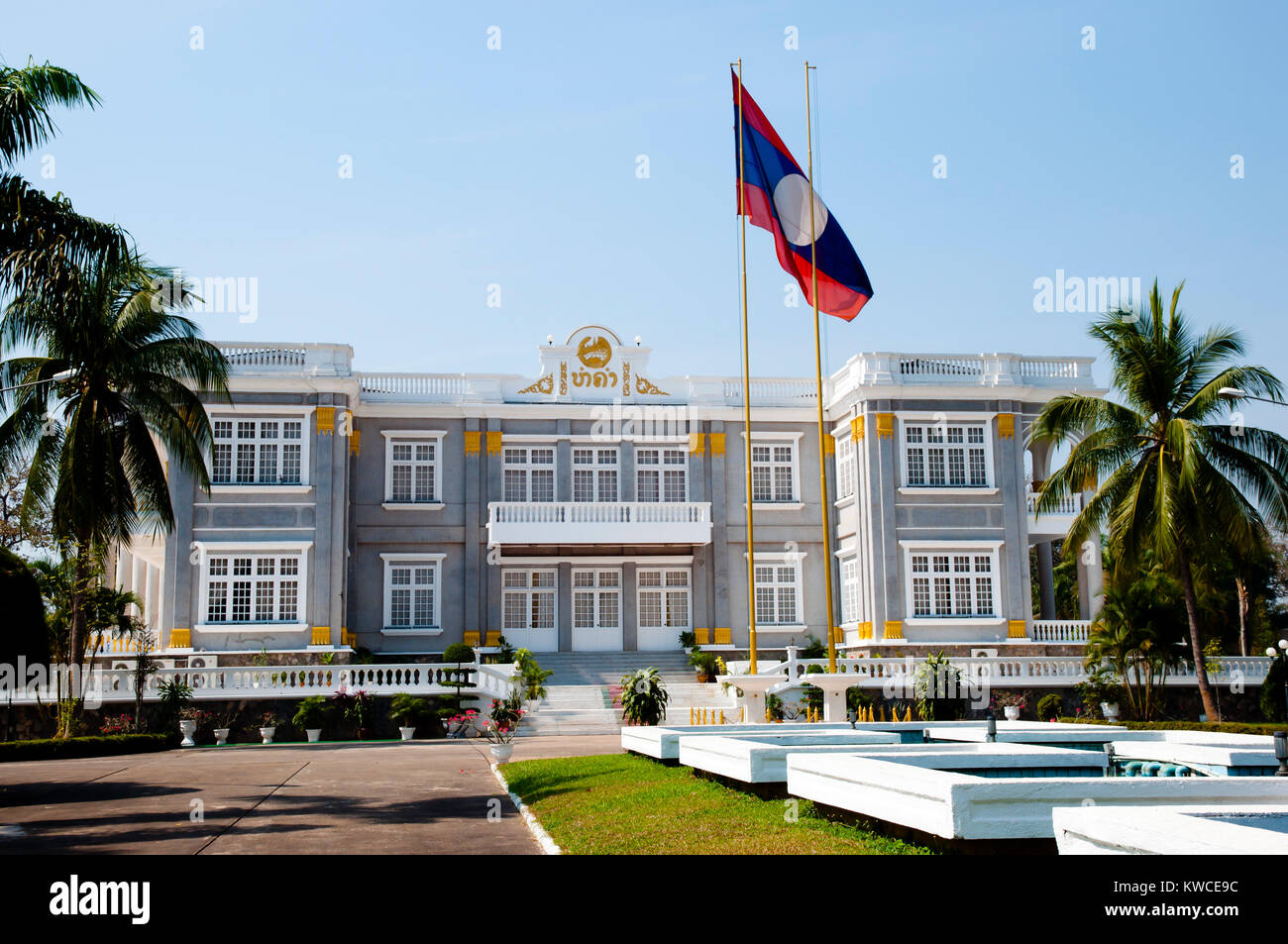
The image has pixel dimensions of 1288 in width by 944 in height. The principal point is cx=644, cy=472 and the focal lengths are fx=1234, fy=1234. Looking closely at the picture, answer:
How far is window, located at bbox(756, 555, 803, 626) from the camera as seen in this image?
34281 mm

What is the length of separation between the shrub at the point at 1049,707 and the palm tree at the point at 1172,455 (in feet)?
12.3

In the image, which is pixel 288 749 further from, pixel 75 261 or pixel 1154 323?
pixel 1154 323

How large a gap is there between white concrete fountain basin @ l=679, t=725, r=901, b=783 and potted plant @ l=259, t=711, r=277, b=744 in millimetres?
15477

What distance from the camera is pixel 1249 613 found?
129ft

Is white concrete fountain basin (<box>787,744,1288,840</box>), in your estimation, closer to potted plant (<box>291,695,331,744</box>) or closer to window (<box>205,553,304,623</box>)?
potted plant (<box>291,695,331,744</box>)

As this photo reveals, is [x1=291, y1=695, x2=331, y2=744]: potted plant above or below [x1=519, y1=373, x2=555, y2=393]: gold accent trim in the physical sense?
below

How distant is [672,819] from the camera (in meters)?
10.1

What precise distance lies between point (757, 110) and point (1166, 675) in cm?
1616

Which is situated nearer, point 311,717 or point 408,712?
point 311,717

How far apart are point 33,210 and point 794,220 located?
35.9 feet

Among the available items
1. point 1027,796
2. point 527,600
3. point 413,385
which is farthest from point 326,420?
point 1027,796

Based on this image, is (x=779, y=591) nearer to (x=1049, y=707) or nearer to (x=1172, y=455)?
(x=1049, y=707)

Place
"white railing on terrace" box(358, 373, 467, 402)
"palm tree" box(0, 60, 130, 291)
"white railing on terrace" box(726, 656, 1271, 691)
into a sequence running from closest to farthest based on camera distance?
1. "palm tree" box(0, 60, 130, 291)
2. "white railing on terrace" box(726, 656, 1271, 691)
3. "white railing on terrace" box(358, 373, 467, 402)

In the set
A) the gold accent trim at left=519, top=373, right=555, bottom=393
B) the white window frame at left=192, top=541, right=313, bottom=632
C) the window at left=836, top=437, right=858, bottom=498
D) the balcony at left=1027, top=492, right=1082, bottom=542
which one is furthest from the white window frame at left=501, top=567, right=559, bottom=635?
the balcony at left=1027, top=492, right=1082, bottom=542
